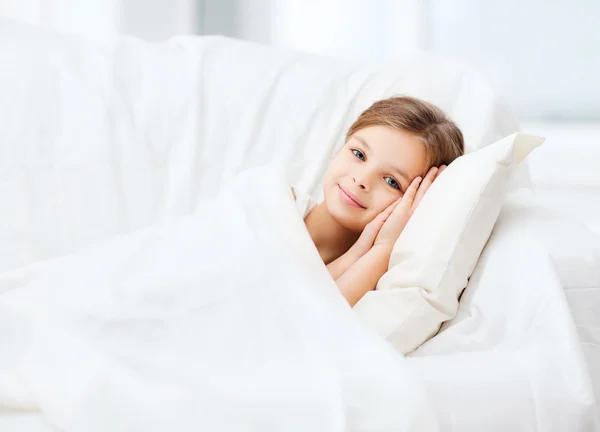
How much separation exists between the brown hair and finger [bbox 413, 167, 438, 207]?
0.10ft

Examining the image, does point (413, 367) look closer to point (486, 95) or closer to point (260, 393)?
point (260, 393)

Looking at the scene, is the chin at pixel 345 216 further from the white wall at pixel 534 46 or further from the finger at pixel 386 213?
the white wall at pixel 534 46

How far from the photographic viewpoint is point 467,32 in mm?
2541

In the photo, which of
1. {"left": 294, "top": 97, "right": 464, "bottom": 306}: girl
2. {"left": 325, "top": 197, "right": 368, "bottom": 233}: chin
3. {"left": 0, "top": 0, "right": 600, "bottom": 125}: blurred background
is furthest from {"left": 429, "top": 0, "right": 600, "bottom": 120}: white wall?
{"left": 325, "top": 197, "right": 368, "bottom": 233}: chin

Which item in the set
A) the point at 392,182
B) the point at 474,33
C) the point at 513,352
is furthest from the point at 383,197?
the point at 474,33

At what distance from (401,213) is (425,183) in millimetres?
80

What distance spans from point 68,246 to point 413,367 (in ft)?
2.69

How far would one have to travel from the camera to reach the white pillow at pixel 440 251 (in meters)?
1.05

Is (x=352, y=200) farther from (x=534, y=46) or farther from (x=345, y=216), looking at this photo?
(x=534, y=46)

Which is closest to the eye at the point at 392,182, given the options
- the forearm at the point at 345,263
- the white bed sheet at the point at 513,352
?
the forearm at the point at 345,263

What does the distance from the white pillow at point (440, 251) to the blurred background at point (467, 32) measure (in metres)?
1.29

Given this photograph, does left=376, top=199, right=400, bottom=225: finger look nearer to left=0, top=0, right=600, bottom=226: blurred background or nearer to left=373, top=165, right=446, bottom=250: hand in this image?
left=373, top=165, right=446, bottom=250: hand

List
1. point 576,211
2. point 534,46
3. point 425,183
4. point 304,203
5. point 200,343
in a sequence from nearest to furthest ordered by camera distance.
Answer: point 200,343
point 425,183
point 304,203
point 576,211
point 534,46

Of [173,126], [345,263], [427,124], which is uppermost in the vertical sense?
[427,124]
